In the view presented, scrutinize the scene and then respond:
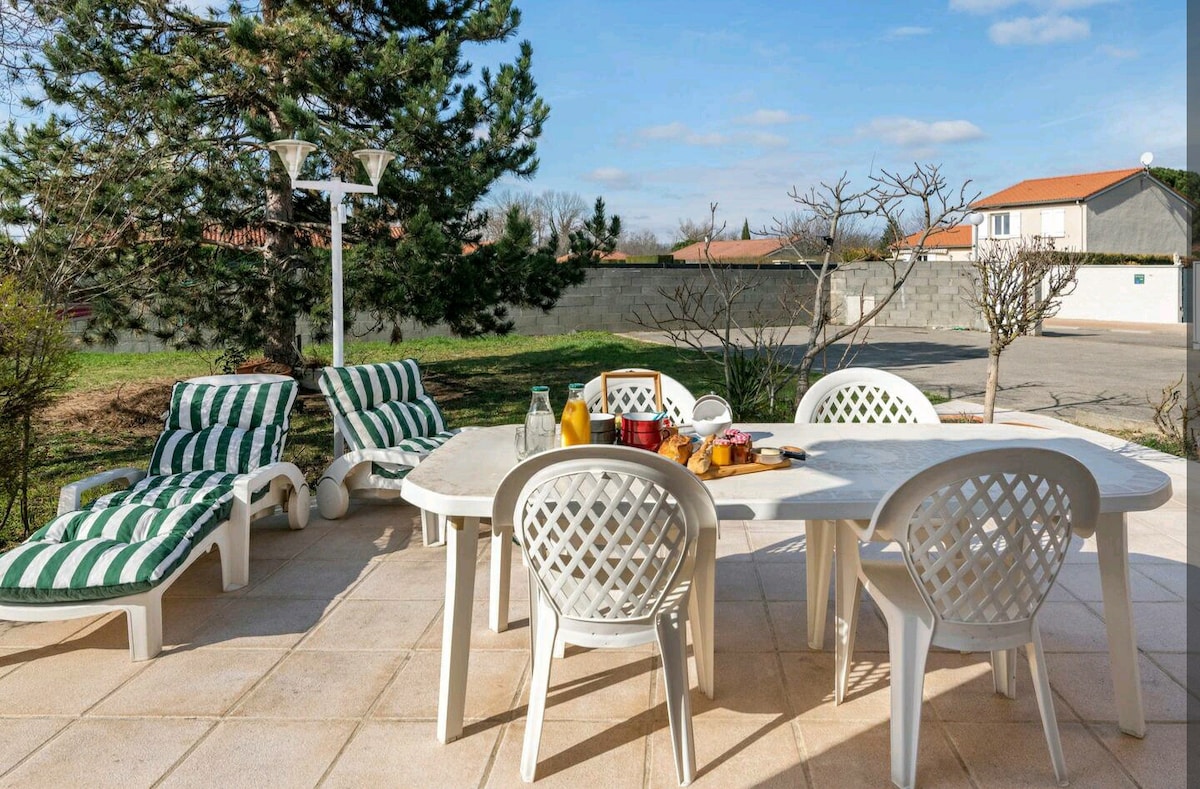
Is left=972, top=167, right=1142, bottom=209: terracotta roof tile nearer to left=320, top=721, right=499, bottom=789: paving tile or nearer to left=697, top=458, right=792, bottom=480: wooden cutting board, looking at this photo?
left=697, top=458, right=792, bottom=480: wooden cutting board

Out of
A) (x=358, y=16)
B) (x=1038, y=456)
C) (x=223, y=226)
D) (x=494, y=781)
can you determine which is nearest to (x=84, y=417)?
(x=223, y=226)

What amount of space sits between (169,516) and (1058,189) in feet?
99.2

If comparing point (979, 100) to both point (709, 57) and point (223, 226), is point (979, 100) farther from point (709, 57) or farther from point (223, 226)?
point (223, 226)

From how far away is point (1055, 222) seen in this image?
26.5 metres

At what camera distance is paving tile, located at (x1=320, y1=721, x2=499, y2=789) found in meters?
1.96

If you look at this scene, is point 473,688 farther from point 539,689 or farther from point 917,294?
point 917,294

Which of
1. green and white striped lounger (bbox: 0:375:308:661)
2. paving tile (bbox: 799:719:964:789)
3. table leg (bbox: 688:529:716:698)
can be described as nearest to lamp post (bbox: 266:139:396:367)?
green and white striped lounger (bbox: 0:375:308:661)

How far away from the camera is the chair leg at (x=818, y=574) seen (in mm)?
2654

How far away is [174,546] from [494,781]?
1500 mm

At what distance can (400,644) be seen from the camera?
275cm

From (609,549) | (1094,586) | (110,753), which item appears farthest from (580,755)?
(1094,586)

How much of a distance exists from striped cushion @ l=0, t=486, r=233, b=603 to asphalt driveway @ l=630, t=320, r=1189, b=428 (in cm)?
437

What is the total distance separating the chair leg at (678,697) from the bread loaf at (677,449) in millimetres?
500

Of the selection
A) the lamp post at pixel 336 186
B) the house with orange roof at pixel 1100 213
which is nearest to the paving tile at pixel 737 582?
the lamp post at pixel 336 186
